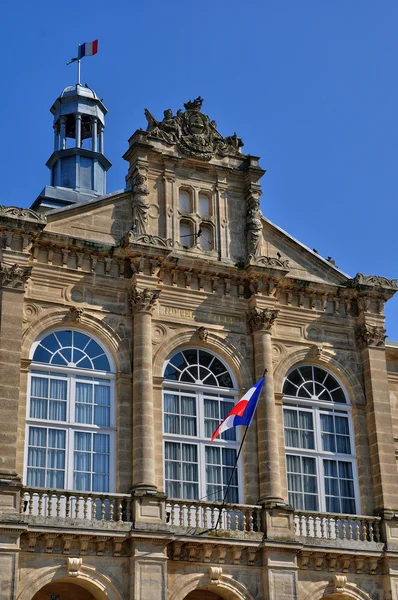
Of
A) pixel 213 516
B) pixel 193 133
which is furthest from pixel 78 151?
pixel 213 516

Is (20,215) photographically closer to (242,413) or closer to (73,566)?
(242,413)

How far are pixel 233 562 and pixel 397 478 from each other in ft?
20.1

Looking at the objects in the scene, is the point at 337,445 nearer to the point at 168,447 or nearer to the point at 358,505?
the point at 358,505

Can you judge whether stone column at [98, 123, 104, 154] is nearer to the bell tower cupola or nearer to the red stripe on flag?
the bell tower cupola

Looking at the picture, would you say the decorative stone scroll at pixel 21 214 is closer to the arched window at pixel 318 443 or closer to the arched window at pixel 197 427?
the arched window at pixel 197 427

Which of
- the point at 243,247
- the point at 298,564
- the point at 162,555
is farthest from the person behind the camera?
the point at 243,247

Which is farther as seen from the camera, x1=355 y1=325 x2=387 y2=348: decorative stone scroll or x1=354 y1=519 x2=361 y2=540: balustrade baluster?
x1=355 y1=325 x2=387 y2=348: decorative stone scroll

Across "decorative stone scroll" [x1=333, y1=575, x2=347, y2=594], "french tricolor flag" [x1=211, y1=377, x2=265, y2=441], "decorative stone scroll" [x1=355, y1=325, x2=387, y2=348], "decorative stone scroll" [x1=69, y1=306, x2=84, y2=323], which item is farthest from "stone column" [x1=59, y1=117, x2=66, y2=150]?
"decorative stone scroll" [x1=333, y1=575, x2=347, y2=594]

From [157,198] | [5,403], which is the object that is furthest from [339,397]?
[5,403]

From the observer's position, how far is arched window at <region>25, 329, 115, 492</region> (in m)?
27.1

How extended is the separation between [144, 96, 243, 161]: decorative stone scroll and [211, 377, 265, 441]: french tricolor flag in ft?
27.4

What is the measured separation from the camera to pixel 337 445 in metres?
31.0

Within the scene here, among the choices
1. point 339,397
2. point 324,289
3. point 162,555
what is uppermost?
point 324,289

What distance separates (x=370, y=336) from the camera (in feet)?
106
